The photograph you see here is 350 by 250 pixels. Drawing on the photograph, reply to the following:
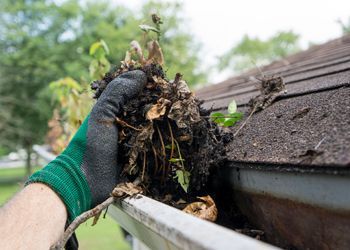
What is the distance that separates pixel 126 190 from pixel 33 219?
0.96 feet

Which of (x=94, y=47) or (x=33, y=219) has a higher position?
(x=94, y=47)

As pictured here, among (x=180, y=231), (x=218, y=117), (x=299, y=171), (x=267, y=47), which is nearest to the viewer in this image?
(x=180, y=231)

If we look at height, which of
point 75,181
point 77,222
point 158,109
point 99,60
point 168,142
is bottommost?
point 77,222

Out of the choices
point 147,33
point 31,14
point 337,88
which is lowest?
point 337,88

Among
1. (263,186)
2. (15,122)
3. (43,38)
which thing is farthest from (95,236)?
(43,38)

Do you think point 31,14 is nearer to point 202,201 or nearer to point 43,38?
point 43,38

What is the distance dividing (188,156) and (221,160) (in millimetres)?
115

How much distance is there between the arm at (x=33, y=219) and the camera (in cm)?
106

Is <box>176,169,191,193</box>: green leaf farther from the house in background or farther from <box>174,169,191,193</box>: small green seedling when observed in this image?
the house in background

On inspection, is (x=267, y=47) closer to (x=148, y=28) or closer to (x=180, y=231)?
(x=148, y=28)

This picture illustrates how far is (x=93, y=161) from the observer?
1.21 meters

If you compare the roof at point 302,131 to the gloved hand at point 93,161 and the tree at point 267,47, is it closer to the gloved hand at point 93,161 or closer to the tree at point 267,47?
the gloved hand at point 93,161

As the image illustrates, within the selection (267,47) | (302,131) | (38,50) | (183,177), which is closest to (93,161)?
(183,177)

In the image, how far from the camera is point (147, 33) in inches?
68.8
